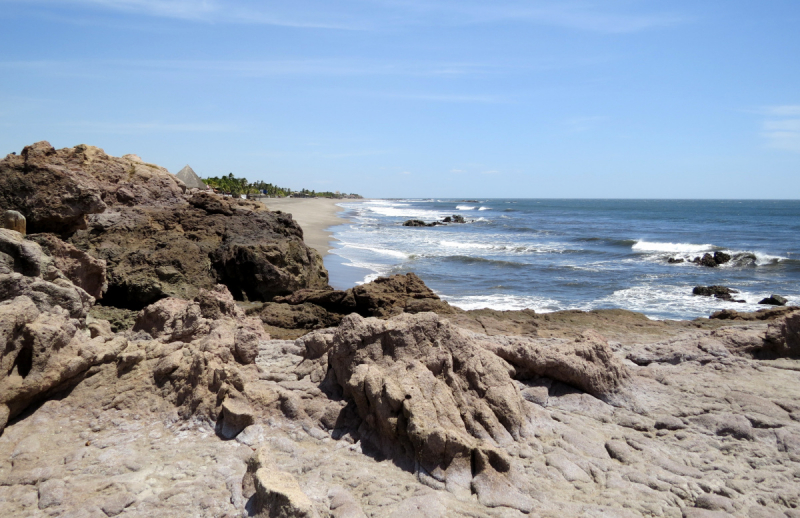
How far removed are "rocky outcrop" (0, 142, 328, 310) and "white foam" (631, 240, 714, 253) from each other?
80.9 ft

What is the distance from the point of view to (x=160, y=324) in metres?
5.80

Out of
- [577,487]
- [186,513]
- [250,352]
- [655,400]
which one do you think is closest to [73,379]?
[250,352]

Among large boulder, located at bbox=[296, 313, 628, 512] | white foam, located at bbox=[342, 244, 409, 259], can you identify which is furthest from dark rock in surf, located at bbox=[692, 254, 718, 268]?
large boulder, located at bbox=[296, 313, 628, 512]

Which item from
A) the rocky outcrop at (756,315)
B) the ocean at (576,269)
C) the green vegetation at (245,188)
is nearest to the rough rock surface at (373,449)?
the rocky outcrop at (756,315)

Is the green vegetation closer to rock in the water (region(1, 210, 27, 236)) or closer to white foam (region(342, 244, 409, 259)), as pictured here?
white foam (region(342, 244, 409, 259))

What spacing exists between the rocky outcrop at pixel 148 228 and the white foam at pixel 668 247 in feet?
80.9

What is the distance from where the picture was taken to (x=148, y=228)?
34.7 ft

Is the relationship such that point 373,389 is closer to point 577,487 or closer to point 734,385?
point 577,487

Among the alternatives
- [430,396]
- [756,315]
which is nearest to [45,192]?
[430,396]

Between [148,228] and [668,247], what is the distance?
30.4 meters

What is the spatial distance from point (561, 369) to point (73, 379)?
399 cm

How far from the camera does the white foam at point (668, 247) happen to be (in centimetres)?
3139

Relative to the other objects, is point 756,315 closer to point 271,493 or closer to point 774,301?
point 774,301

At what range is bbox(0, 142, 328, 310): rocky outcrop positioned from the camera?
6.86 metres
